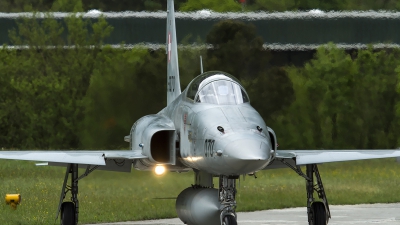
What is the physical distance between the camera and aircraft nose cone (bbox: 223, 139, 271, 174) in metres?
11.0

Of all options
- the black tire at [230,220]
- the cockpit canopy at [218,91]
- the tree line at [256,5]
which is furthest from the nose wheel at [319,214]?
the tree line at [256,5]

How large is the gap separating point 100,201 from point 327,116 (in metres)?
13.7

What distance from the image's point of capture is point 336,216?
1744 cm

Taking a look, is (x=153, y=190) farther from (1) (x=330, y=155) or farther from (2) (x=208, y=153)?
(2) (x=208, y=153)

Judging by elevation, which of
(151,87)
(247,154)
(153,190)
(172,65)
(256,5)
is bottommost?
(247,154)

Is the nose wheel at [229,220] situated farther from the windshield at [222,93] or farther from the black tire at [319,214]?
the black tire at [319,214]

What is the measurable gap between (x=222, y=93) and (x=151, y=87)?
44.1 feet

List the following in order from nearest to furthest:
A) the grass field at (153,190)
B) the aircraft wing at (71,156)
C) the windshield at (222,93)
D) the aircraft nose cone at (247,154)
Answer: the aircraft nose cone at (247,154)
the windshield at (222,93)
the aircraft wing at (71,156)
the grass field at (153,190)

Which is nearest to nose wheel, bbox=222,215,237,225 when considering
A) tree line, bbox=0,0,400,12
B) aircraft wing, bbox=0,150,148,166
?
aircraft wing, bbox=0,150,148,166

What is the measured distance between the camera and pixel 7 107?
34.6 m

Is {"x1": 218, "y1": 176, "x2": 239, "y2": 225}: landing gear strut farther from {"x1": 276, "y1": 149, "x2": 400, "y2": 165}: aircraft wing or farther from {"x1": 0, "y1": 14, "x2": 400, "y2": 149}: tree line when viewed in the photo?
{"x1": 0, "y1": 14, "x2": 400, "y2": 149}: tree line

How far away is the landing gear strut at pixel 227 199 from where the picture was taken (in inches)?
471

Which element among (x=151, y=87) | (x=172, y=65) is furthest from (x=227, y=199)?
(x=151, y=87)

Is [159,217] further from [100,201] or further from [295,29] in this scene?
[295,29]
